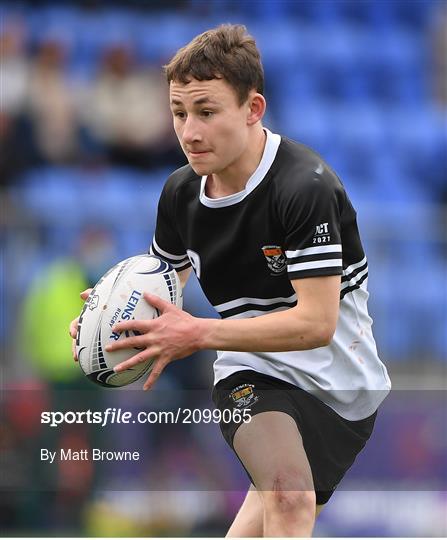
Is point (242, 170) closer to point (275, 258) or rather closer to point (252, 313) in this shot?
point (275, 258)

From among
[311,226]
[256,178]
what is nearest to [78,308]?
[256,178]

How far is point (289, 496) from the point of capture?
14.0ft

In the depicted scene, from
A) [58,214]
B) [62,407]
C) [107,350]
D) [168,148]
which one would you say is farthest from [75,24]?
[107,350]

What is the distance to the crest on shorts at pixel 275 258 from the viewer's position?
14.6ft

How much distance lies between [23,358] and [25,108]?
3234 mm

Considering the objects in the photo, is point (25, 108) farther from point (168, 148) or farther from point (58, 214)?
point (58, 214)

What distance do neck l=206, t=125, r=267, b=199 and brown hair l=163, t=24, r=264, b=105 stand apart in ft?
0.66

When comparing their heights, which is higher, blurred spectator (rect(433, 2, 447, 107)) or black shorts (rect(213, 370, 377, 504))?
black shorts (rect(213, 370, 377, 504))

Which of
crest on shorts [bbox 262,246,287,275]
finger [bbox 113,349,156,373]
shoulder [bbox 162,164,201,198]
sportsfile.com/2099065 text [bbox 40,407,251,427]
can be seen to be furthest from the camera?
sportsfile.com/2099065 text [bbox 40,407,251,427]

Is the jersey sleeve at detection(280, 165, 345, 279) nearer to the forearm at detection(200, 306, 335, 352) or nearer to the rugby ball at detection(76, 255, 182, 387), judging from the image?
the forearm at detection(200, 306, 335, 352)

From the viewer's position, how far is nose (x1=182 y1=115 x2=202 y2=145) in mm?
4258

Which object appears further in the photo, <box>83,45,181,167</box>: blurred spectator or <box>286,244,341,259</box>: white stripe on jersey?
<box>83,45,181,167</box>: blurred spectator

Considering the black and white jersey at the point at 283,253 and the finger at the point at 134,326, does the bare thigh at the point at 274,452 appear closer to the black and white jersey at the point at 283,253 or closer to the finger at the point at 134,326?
the black and white jersey at the point at 283,253

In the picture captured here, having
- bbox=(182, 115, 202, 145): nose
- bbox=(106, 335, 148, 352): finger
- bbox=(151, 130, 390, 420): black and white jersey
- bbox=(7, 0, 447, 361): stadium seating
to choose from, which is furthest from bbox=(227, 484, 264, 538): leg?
bbox=(7, 0, 447, 361): stadium seating
